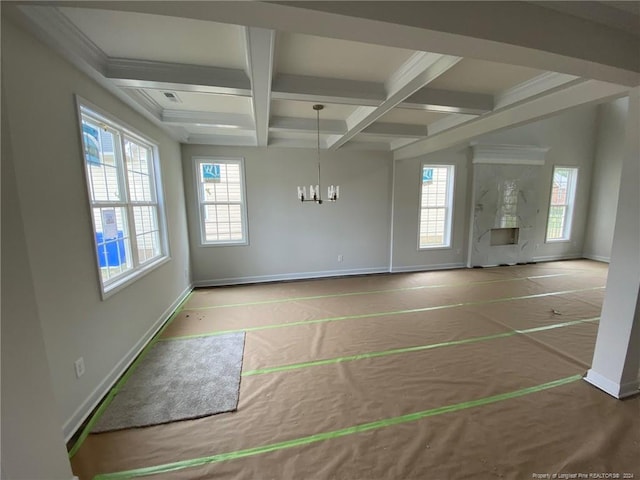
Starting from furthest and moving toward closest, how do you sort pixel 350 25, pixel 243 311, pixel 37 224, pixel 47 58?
pixel 243 311 → pixel 47 58 → pixel 37 224 → pixel 350 25

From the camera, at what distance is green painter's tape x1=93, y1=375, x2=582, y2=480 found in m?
1.54

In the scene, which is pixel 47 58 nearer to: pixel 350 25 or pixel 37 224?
pixel 37 224

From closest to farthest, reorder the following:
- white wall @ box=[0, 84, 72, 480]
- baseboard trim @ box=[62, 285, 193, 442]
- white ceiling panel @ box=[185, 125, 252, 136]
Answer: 1. white wall @ box=[0, 84, 72, 480]
2. baseboard trim @ box=[62, 285, 193, 442]
3. white ceiling panel @ box=[185, 125, 252, 136]

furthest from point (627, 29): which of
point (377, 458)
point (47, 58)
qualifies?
point (47, 58)

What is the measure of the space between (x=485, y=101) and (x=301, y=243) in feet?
11.7

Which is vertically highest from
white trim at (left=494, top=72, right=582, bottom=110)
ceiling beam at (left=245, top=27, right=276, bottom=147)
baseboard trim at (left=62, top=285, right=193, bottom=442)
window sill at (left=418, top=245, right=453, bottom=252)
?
white trim at (left=494, top=72, right=582, bottom=110)

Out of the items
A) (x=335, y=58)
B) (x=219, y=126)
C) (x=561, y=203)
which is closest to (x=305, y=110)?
(x=219, y=126)

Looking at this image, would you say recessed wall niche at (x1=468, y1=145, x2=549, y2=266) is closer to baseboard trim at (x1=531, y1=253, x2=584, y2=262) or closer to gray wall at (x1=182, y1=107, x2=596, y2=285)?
gray wall at (x1=182, y1=107, x2=596, y2=285)

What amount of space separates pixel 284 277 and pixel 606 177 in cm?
799

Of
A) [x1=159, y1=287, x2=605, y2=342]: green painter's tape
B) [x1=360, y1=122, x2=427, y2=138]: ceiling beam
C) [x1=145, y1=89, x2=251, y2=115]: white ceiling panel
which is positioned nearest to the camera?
[x1=145, y1=89, x2=251, y2=115]: white ceiling panel

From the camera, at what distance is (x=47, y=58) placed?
1699mm

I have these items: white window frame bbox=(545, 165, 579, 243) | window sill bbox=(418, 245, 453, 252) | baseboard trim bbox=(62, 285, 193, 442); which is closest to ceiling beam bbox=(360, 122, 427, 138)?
window sill bbox=(418, 245, 453, 252)

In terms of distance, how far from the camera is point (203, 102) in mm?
3096

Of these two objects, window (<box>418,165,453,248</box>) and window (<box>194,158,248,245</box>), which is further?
window (<box>418,165,453,248</box>)
